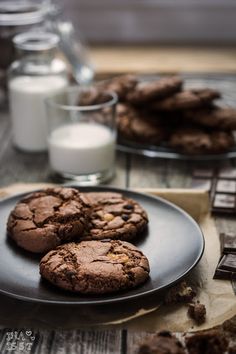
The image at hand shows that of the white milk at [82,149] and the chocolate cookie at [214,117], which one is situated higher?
the chocolate cookie at [214,117]

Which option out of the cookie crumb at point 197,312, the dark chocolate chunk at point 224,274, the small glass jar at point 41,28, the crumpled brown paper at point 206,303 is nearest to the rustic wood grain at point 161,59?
the small glass jar at point 41,28

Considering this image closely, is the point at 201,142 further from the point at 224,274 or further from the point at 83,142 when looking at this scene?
the point at 224,274

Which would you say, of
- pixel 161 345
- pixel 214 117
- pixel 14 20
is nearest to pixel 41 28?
pixel 14 20

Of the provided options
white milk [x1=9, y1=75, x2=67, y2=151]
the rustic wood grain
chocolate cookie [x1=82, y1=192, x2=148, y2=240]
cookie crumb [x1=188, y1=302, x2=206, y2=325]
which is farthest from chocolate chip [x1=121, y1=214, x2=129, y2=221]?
the rustic wood grain

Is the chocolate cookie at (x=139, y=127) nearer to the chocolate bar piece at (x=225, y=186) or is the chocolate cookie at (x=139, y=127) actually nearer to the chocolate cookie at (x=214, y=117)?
the chocolate cookie at (x=214, y=117)

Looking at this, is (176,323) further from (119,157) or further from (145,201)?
(119,157)

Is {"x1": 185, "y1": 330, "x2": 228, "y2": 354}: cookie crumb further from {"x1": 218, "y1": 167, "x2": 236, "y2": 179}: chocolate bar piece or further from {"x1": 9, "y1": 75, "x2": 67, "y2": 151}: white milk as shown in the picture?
{"x1": 9, "y1": 75, "x2": 67, "y2": 151}: white milk

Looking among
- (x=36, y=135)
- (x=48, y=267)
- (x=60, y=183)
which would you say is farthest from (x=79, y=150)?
(x=48, y=267)
